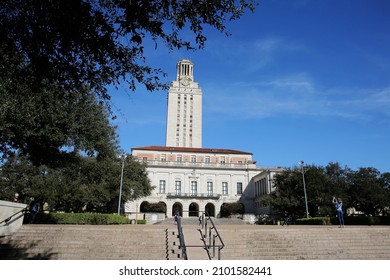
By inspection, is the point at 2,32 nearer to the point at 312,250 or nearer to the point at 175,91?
the point at 312,250

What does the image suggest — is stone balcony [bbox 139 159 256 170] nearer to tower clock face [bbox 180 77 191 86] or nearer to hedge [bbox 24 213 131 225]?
tower clock face [bbox 180 77 191 86]

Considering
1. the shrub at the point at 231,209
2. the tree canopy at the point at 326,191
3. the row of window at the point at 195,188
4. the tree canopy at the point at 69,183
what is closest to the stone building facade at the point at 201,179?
the row of window at the point at 195,188

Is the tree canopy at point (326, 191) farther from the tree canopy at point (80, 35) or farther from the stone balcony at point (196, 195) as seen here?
the tree canopy at point (80, 35)

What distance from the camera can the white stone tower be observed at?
87.9 m

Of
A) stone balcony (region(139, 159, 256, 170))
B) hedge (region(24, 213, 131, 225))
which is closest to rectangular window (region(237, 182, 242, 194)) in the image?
A: stone balcony (region(139, 159, 256, 170))

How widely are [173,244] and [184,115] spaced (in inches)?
A: 3098

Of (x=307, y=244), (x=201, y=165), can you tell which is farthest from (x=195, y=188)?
(x=307, y=244)

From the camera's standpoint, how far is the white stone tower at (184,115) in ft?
288

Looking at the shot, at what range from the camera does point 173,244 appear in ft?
39.8

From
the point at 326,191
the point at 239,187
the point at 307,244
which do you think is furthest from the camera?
the point at 239,187

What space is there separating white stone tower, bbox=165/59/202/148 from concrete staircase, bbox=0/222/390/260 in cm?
7327

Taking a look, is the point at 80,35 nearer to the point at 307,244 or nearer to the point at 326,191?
the point at 307,244

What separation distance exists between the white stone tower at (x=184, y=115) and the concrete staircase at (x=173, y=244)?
240ft

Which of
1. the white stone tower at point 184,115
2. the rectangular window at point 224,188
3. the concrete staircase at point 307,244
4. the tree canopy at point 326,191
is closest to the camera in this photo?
the concrete staircase at point 307,244
